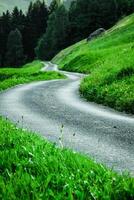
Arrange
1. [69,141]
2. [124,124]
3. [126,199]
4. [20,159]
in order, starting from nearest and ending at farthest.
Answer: [126,199], [20,159], [69,141], [124,124]

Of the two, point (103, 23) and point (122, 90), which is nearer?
point (122, 90)

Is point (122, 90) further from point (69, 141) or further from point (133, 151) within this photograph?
point (133, 151)

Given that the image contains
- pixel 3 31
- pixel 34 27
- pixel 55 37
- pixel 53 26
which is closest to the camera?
pixel 55 37

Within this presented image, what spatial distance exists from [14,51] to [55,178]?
143m

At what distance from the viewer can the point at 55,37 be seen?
14000 centimetres

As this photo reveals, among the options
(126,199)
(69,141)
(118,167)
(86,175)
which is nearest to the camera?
(126,199)

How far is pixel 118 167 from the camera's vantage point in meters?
8.47

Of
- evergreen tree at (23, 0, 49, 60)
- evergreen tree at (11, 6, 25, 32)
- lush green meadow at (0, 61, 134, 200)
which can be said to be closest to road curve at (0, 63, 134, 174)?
lush green meadow at (0, 61, 134, 200)

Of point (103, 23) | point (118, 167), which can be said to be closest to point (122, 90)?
point (118, 167)

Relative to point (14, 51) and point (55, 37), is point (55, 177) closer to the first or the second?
point (55, 37)

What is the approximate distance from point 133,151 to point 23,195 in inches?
211

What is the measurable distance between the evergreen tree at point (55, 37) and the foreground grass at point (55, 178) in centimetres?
13239

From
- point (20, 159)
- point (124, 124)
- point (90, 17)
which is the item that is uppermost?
point (90, 17)

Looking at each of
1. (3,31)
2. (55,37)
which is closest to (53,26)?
(55,37)
